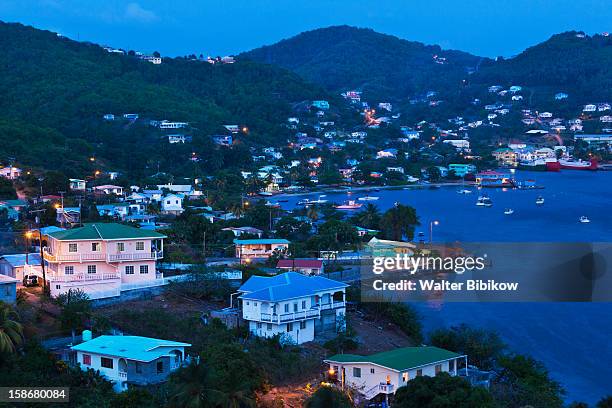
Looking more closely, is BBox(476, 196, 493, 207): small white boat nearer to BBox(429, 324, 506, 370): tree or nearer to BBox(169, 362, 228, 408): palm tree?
BBox(429, 324, 506, 370): tree

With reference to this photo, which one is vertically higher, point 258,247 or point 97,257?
point 97,257

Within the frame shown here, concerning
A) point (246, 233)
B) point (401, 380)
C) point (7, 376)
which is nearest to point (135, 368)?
point (7, 376)

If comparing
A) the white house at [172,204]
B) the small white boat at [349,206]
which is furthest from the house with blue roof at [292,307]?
the small white boat at [349,206]

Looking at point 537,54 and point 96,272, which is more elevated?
point 537,54

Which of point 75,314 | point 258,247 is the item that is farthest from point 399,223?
point 75,314

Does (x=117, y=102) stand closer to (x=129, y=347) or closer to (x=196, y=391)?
(x=129, y=347)

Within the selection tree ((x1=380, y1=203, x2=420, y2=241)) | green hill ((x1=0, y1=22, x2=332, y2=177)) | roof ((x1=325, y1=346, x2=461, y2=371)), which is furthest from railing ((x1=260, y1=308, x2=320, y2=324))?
green hill ((x1=0, y1=22, x2=332, y2=177))

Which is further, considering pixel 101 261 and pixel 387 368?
pixel 101 261

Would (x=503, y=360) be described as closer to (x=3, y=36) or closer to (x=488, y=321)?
(x=488, y=321)
